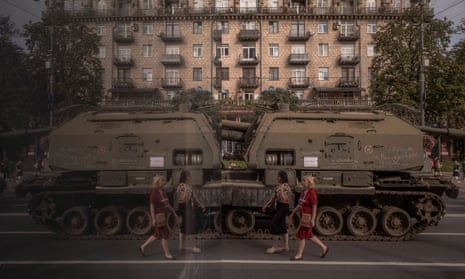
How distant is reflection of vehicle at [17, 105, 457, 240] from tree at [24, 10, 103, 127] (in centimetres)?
18

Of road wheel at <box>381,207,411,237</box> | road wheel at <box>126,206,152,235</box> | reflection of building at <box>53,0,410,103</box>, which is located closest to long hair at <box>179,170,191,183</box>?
road wheel at <box>126,206,152,235</box>

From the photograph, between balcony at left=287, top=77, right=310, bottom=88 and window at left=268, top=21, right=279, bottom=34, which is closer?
window at left=268, top=21, right=279, bottom=34

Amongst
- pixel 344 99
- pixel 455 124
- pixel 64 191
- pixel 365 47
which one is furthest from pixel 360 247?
pixel 64 191

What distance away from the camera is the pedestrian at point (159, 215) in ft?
9.41

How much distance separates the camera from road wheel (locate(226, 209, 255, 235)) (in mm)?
6922

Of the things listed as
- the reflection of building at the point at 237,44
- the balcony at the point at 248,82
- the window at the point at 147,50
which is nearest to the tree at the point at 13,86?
the reflection of building at the point at 237,44

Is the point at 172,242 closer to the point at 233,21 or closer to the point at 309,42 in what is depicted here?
the point at 233,21

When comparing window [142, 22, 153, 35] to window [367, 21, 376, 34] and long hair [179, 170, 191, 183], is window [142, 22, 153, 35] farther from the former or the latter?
window [367, 21, 376, 34]

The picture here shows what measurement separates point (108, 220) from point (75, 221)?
1.07 meters

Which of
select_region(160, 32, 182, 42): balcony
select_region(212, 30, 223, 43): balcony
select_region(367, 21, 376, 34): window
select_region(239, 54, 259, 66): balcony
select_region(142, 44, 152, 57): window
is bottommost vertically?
select_region(142, 44, 152, 57): window

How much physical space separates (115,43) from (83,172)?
2.29m

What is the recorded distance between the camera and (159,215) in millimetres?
3201

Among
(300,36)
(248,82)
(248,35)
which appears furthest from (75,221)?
(300,36)

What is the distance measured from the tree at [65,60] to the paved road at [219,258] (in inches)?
25.4
